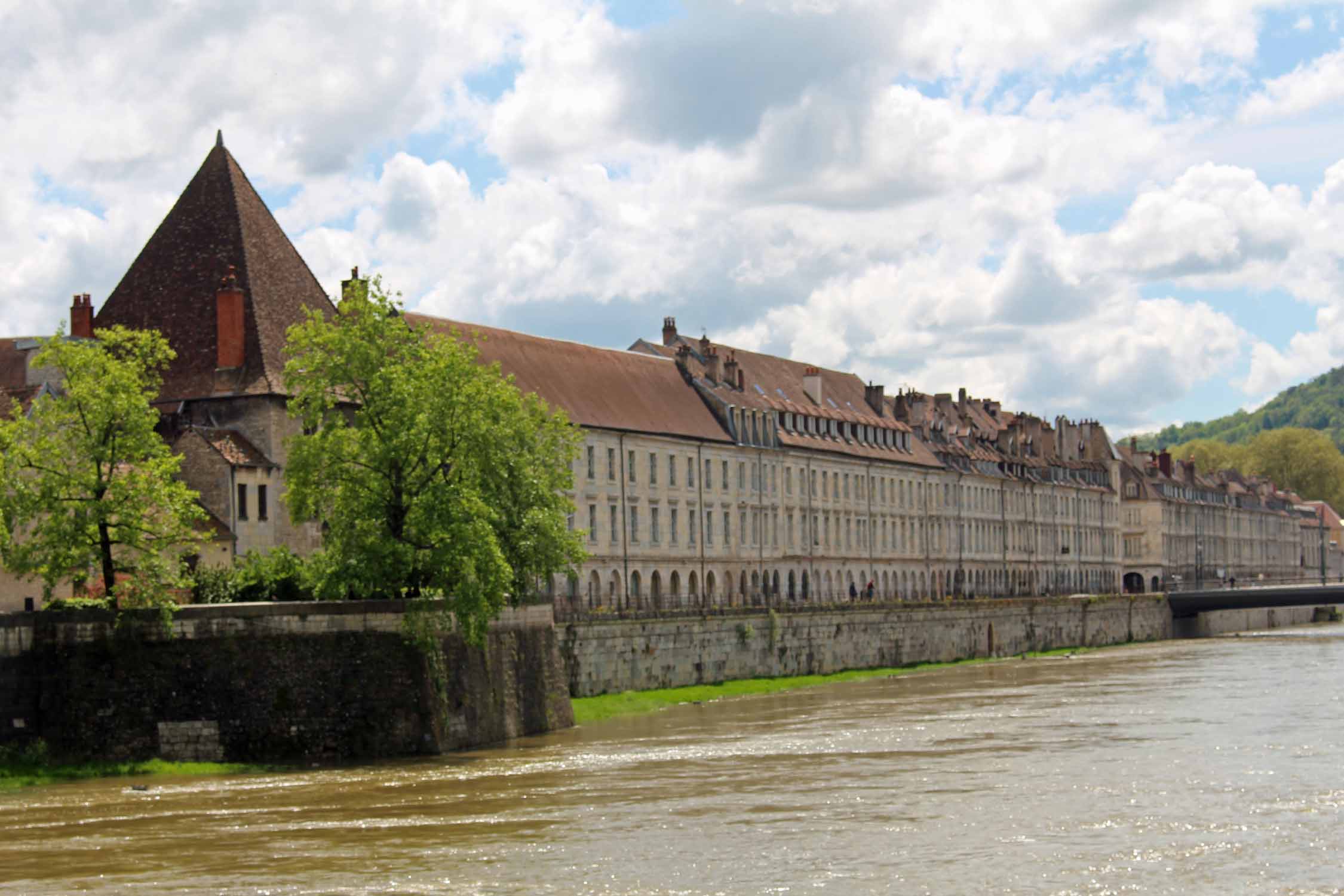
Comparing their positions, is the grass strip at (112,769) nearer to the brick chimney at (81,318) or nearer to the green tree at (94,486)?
the green tree at (94,486)

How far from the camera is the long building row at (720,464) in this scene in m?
61.9

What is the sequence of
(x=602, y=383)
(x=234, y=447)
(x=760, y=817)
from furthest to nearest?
1. (x=602, y=383)
2. (x=234, y=447)
3. (x=760, y=817)

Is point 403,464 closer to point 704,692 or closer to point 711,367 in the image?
point 704,692

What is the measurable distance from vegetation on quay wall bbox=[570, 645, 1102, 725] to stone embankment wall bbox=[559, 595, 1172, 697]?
416 millimetres

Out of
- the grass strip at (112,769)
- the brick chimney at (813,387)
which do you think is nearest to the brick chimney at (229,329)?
the grass strip at (112,769)

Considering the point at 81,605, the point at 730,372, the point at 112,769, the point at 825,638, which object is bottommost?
the point at 112,769

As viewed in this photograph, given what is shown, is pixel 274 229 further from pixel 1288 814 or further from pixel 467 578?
pixel 1288 814

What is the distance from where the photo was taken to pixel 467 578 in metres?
46.3

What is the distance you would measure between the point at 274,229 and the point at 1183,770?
3645 cm

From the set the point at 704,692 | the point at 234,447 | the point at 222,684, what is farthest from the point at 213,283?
the point at 222,684

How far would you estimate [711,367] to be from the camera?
9869cm

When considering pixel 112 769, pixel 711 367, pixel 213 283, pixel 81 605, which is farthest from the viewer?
pixel 711 367

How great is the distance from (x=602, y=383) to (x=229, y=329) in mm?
27189

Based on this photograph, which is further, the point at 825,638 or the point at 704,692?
the point at 825,638
